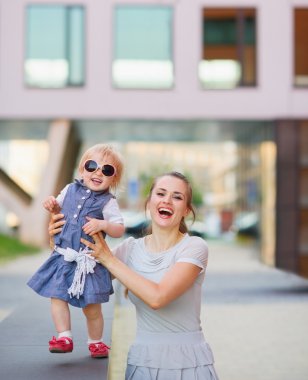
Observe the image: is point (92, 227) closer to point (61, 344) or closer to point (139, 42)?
point (61, 344)

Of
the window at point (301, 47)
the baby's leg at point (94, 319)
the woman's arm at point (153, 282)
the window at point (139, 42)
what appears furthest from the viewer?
the window at point (139, 42)

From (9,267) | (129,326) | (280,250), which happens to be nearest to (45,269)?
(129,326)

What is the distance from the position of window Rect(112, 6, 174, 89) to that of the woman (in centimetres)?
2115

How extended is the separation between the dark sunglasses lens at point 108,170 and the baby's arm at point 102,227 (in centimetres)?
27

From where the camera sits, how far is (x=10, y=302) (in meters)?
12.2

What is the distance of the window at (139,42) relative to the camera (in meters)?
24.3

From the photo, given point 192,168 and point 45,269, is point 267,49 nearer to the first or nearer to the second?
point 45,269

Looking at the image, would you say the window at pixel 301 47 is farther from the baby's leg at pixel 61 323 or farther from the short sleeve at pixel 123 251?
the short sleeve at pixel 123 251

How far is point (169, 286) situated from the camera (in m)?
3.22

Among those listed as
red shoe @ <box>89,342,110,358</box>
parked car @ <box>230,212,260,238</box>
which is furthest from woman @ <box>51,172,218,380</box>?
parked car @ <box>230,212,260,238</box>

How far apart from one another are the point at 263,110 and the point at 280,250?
13.8 feet

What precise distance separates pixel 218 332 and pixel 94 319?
5.06 metres

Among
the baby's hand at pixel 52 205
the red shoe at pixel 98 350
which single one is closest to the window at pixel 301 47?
the red shoe at pixel 98 350

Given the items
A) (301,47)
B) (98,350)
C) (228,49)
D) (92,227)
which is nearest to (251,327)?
(98,350)
